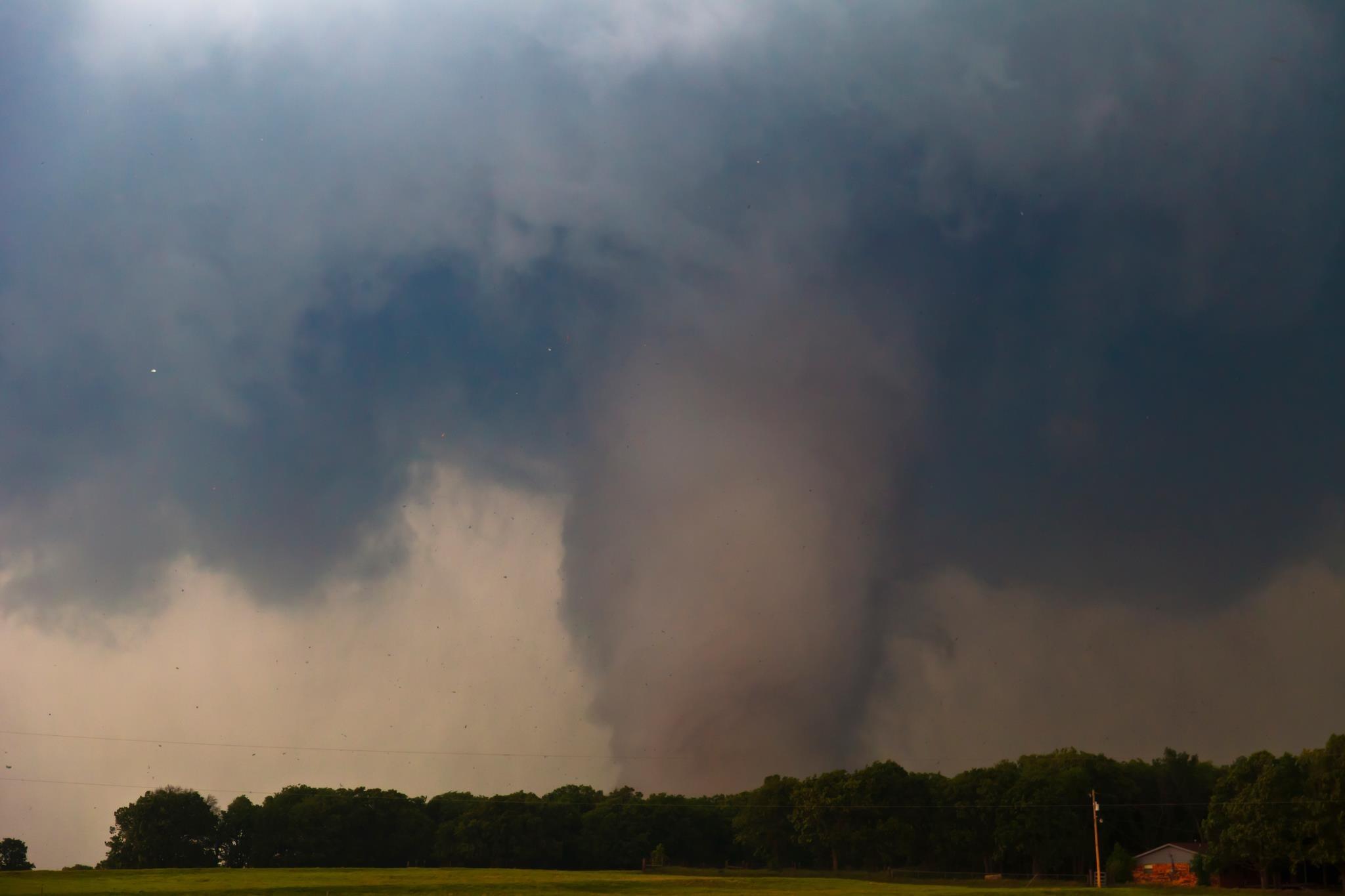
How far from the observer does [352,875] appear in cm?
10044

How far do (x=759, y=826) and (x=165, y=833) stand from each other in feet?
251

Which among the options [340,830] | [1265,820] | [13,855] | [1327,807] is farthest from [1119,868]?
[13,855]

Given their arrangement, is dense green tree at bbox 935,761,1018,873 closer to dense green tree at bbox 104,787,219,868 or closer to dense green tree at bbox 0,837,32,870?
dense green tree at bbox 104,787,219,868

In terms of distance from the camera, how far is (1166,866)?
12862 cm

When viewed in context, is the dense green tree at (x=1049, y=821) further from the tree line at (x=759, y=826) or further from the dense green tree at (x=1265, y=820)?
the dense green tree at (x=1265, y=820)

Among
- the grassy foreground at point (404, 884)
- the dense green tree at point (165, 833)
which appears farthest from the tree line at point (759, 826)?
the grassy foreground at point (404, 884)

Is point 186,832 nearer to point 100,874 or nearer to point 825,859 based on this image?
point 100,874

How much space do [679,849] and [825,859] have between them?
22.7m

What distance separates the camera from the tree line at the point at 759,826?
446 ft

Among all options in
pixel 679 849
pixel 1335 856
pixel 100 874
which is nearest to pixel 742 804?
pixel 679 849

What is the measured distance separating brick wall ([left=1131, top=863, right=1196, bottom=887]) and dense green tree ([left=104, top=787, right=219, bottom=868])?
361 feet

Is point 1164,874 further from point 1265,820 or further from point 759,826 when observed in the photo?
point 759,826

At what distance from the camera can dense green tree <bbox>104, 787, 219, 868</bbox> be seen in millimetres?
133625

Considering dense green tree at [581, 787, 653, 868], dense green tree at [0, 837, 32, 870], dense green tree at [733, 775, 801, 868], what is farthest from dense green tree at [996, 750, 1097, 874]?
dense green tree at [0, 837, 32, 870]
